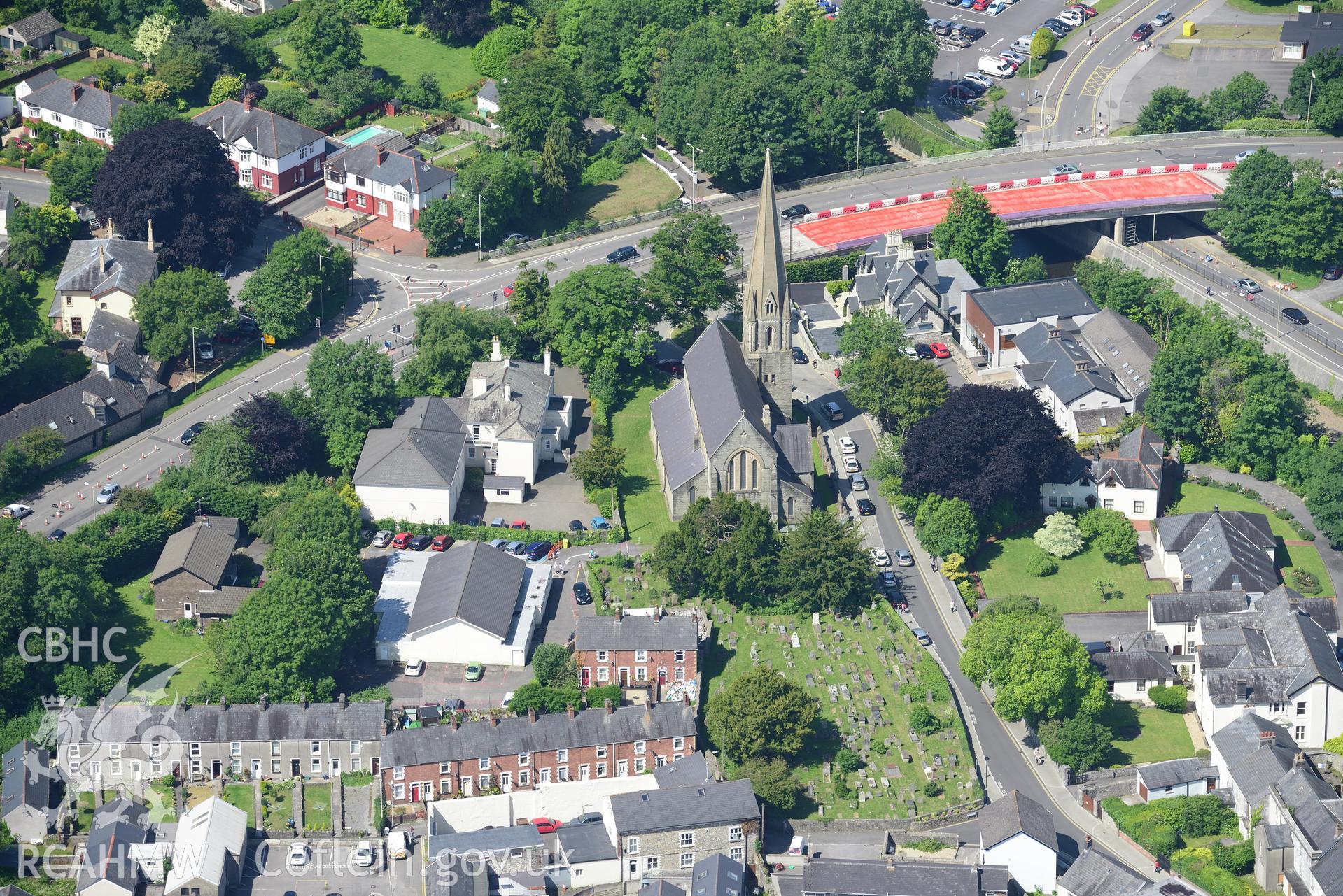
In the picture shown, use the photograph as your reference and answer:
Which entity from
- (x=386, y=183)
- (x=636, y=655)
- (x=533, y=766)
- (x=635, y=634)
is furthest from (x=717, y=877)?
(x=386, y=183)

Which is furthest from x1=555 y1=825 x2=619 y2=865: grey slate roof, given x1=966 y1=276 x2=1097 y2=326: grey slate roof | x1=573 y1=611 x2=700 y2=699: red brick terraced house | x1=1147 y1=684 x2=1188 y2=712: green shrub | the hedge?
x1=966 y1=276 x2=1097 y2=326: grey slate roof

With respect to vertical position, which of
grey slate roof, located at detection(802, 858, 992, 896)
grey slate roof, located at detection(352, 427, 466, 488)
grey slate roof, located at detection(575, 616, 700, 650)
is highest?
grey slate roof, located at detection(352, 427, 466, 488)

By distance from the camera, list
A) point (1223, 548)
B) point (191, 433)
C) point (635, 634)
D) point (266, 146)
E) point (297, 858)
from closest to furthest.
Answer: point (297, 858)
point (635, 634)
point (1223, 548)
point (191, 433)
point (266, 146)

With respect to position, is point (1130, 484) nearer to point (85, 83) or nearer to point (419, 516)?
point (419, 516)

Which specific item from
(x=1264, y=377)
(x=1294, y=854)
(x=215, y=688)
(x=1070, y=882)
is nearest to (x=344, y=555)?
(x=215, y=688)

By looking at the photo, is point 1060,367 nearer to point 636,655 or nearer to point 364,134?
point 636,655

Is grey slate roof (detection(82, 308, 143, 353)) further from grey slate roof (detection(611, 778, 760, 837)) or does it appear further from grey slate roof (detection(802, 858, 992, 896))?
grey slate roof (detection(802, 858, 992, 896))

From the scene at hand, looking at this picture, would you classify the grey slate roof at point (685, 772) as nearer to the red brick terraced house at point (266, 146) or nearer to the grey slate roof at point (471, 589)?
the grey slate roof at point (471, 589)
